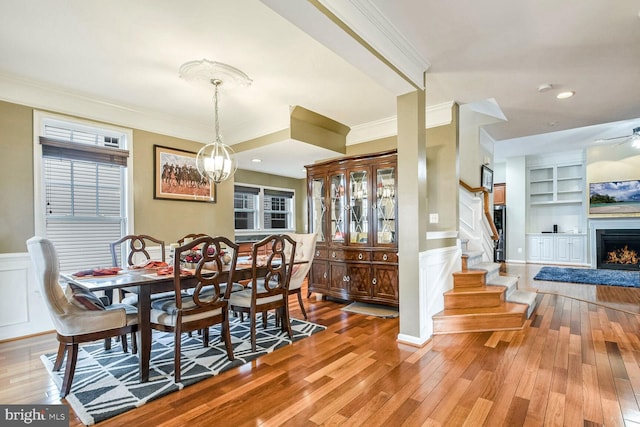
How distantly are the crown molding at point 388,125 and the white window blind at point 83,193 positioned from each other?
10.7 ft

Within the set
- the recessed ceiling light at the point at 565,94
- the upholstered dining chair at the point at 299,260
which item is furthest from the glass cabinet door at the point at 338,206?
the recessed ceiling light at the point at 565,94

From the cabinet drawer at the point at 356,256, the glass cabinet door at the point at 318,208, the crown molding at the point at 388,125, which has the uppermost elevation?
the crown molding at the point at 388,125

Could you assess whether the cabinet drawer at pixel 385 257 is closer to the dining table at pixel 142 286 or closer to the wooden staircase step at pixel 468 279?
the wooden staircase step at pixel 468 279

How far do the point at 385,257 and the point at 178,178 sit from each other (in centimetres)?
319

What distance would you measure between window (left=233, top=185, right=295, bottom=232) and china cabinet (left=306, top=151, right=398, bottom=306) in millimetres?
2443

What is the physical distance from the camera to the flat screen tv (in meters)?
6.66

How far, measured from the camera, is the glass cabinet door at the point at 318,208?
455 centimetres

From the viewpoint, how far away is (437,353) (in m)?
2.69

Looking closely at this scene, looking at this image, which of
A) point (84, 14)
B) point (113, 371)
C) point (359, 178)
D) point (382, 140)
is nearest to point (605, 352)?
point (359, 178)

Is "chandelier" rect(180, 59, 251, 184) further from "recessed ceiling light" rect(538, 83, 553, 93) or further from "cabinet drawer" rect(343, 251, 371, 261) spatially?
"recessed ceiling light" rect(538, 83, 553, 93)

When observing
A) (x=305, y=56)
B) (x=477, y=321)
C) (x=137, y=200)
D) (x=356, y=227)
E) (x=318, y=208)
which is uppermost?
(x=305, y=56)

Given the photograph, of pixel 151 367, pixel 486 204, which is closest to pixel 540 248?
pixel 486 204

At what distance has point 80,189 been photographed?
3711 mm

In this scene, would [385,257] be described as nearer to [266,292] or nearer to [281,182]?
[266,292]
